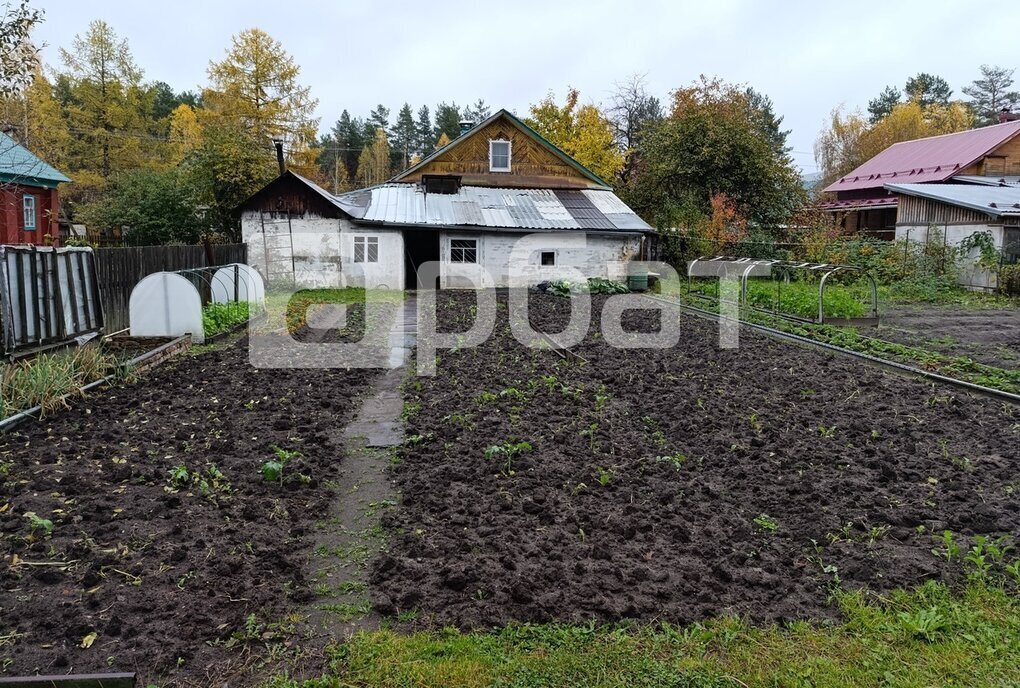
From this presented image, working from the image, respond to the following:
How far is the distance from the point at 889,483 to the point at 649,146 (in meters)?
23.8

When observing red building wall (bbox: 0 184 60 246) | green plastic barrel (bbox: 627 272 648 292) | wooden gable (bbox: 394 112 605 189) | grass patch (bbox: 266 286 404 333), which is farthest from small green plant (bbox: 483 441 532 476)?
red building wall (bbox: 0 184 60 246)

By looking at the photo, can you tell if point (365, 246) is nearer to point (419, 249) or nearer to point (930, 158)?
point (419, 249)

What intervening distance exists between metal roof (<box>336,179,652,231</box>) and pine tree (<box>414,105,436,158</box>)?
153 feet

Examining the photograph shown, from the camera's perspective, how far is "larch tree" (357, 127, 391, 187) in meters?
58.6

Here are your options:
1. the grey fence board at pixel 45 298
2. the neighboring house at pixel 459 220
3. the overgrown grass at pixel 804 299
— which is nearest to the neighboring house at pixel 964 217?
the overgrown grass at pixel 804 299

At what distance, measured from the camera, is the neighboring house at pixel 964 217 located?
1864 cm

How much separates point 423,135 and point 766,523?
71.2 meters

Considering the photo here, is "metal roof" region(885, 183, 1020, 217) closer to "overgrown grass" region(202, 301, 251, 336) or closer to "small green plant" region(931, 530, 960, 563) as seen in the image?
"small green plant" region(931, 530, 960, 563)

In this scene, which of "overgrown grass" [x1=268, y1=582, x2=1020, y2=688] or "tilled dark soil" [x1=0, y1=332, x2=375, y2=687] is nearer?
"overgrown grass" [x1=268, y1=582, x2=1020, y2=688]

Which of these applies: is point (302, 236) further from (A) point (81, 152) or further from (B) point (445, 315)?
(A) point (81, 152)

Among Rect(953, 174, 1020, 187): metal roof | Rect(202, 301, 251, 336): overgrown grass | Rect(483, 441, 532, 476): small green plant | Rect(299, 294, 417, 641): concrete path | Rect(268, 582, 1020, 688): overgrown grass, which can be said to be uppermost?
Rect(953, 174, 1020, 187): metal roof

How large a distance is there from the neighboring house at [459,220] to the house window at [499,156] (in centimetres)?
4

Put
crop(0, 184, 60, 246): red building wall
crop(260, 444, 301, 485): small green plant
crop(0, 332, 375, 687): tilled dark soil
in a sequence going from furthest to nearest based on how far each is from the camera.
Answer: crop(0, 184, 60, 246): red building wall
crop(260, 444, 301, 485): small green plant
crop(0, 332, 375, 687): tilled dark soil

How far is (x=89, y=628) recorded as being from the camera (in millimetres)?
3076
